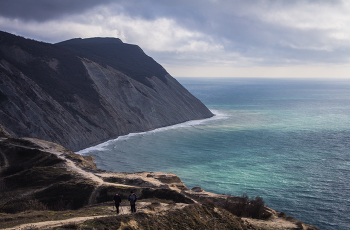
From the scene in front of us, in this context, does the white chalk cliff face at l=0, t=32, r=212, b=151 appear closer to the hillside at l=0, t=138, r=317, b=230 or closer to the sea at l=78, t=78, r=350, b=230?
the sea at l=78, t=78, r=350, b=230

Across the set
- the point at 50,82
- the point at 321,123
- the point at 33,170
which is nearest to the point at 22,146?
the point at 33,170

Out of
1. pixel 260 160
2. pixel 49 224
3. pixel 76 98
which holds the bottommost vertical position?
pixel 260 160

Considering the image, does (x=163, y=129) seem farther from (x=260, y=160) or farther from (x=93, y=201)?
(x=93, y=201)

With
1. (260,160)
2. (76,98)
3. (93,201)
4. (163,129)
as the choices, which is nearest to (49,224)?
(93,201)

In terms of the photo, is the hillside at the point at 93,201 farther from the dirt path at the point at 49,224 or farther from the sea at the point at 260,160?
the sea at the point at 260,160

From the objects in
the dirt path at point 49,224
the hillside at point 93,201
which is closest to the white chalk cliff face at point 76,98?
the hillside at point 93,201

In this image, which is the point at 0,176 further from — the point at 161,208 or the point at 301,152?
Result: the point at 301,152
